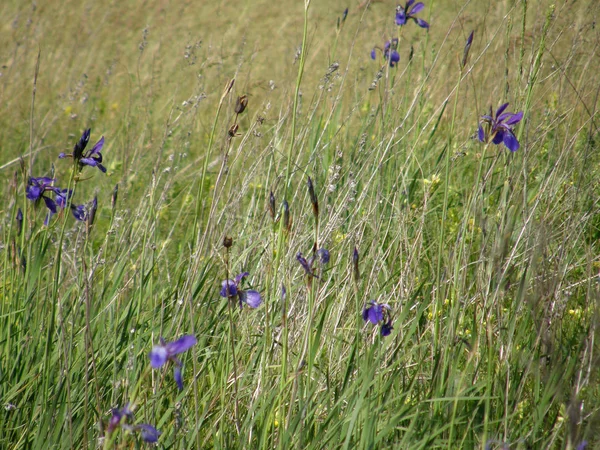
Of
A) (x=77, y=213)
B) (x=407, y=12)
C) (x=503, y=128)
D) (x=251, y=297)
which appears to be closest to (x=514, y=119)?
(x=503, y=128)

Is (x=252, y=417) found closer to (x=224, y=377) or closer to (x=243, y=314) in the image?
(x=224, y=377)

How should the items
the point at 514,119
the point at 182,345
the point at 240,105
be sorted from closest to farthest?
the point at 182,345 → the point at 240,105 → the point at 514,119

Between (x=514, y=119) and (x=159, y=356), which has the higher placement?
(x=514, y=119)

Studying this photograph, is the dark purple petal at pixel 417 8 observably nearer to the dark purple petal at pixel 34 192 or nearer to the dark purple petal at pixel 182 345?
A: the dark purple petal at pixel 34 192

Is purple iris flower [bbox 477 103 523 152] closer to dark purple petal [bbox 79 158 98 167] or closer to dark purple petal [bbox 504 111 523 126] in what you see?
dark purple petal [bbox 504 111 523 126]

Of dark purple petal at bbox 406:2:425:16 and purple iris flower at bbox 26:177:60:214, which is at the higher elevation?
dark purple petal at bbox 406:2:425:16

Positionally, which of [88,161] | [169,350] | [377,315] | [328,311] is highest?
[88,161]

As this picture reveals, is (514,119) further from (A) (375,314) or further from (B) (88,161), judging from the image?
(B) (88,161)

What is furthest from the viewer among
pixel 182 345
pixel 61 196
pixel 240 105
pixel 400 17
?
pixel 400 17

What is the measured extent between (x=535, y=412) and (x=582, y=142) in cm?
163

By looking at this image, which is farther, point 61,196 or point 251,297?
point 61,196

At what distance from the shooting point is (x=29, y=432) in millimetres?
1455

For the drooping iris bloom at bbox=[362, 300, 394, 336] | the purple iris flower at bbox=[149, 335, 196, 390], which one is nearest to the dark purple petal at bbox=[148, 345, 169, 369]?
the purple iris flower at bbox=[149, 335, 196, 390]

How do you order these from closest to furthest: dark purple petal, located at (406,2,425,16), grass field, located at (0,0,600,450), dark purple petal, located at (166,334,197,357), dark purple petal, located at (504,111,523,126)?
dark purple petal, located at (166,334,197,357)
grass field, located at (0,0,600,450)
dark purple petal, located at (504,111,523,126)
dark purple petal, located at (406,2,425,16)
